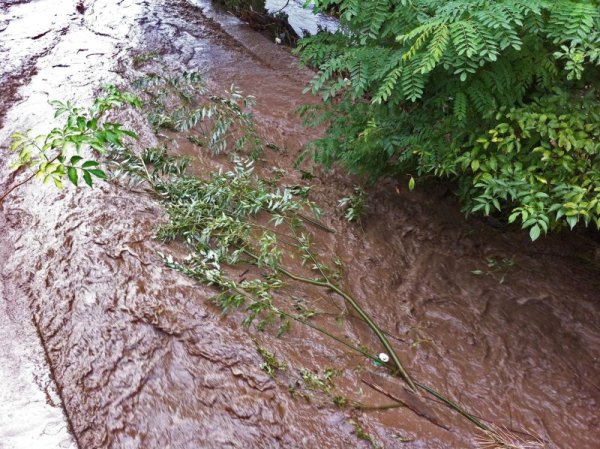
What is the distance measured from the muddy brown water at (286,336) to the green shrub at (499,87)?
81 cm

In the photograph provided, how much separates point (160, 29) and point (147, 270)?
5468mm

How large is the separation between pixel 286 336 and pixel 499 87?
81.0 inches

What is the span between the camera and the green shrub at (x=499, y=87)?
8.27 feet

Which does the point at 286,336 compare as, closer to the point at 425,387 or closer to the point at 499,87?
the point at 425,387

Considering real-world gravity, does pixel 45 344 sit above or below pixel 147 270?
below

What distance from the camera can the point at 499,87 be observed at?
9.52ft

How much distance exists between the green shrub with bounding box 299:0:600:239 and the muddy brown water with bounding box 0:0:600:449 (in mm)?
810

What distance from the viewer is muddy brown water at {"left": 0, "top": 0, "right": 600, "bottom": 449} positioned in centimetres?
259

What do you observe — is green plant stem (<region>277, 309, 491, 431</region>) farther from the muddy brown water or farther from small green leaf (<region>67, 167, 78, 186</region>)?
small green leaf (<region>67, 167, 78, 186</region>)

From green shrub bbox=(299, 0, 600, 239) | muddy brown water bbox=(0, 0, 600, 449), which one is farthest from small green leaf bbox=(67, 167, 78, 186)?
green shrub bbox=(299, 0, 600, 239)

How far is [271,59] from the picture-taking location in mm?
7340

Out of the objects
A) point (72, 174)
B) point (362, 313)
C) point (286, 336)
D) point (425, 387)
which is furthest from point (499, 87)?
point (72, 174)

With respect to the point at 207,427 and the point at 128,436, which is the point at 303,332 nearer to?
the point at 207,427

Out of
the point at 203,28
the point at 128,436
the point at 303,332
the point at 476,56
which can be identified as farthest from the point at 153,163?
the point at 203,28
